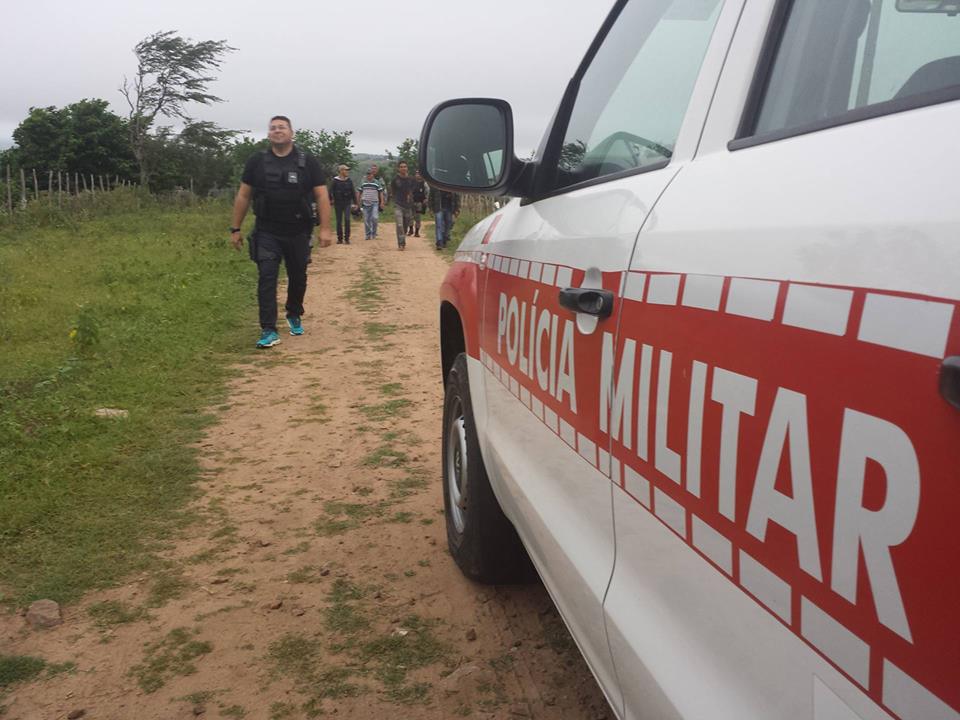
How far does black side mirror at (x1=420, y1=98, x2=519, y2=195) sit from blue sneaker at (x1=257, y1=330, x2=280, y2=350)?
17.5ft

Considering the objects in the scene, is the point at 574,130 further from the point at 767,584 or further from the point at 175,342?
the point at 175,342

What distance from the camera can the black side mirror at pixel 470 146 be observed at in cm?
231

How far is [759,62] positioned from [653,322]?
430mm

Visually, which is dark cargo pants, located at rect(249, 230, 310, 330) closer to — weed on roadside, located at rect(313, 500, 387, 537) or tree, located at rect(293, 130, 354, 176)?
weed on roadside, located at rect(313, 500, 387, 537)

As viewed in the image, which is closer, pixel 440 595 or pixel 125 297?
pixel 440 595

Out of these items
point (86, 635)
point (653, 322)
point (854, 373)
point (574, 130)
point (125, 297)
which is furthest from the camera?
point (125, 297)

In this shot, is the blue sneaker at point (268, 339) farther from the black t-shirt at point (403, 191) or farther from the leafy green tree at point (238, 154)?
the leafy green tree at point (238, 154)

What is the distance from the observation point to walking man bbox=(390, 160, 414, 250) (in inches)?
691

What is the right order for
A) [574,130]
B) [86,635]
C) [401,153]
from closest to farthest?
[574,130], [86,635], [401,153]

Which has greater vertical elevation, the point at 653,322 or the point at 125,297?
the point at 653,322

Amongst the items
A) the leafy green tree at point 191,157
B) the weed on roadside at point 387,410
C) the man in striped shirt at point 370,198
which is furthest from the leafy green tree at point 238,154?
the weed on roadside at point 387,410

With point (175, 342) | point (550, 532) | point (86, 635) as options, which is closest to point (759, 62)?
point (550, 532)

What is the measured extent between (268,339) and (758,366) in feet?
22.4

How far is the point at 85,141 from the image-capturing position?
58.1 m
